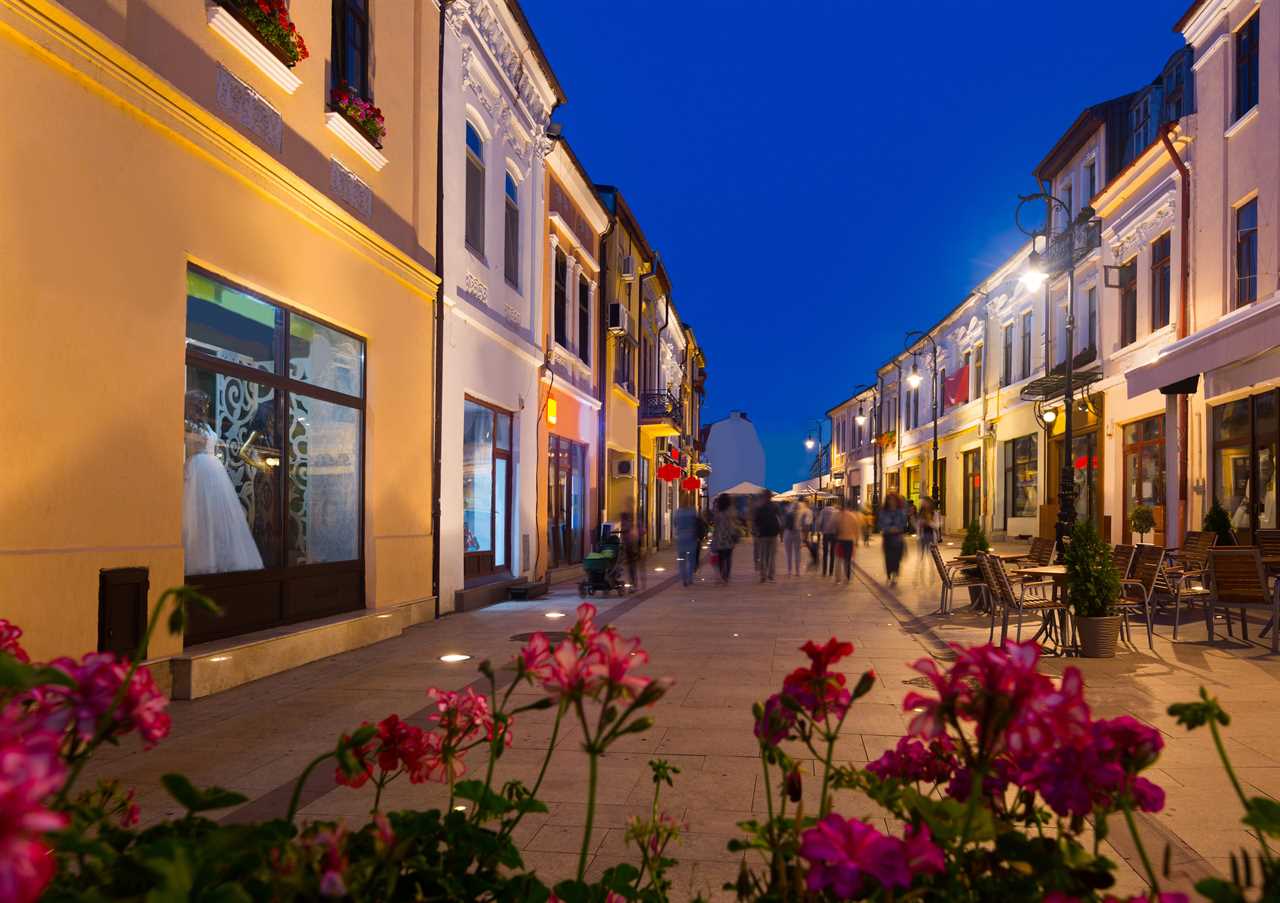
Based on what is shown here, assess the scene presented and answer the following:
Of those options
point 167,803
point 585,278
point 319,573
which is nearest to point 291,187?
point 319,573

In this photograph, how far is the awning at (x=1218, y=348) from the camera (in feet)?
36.2

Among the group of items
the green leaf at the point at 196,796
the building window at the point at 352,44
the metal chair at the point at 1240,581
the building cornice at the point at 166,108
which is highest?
the building window at the point at 352,44

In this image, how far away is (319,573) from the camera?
33.1 feet

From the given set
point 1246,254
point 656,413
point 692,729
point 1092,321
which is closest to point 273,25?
point 692,729

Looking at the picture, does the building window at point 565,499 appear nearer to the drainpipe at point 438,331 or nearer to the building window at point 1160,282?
the drainpipe at point 438,331

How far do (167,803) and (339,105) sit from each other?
7704mm

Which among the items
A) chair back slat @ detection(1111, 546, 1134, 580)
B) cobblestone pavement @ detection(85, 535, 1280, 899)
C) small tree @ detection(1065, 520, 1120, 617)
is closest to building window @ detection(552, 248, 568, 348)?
cobblestone pavement @ detection(85, 535, 1280, 899)

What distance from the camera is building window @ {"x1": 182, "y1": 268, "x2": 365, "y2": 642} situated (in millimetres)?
8258

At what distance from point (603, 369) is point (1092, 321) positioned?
1288 centimetres

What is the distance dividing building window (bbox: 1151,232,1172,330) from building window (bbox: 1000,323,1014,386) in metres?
12.2

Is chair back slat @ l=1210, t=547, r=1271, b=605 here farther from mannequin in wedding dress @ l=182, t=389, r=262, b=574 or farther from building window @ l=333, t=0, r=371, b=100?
building window @ l=333, t=0, r=371, b=100

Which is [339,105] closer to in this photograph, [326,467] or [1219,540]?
[326,467]

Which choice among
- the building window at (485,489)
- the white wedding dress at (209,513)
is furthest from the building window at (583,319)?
the white wedding dress at (209,513)

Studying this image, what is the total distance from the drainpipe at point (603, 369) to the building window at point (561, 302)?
3.36 metres
